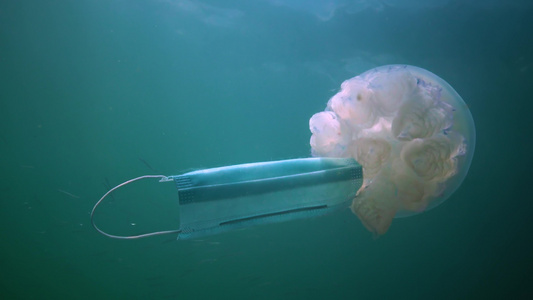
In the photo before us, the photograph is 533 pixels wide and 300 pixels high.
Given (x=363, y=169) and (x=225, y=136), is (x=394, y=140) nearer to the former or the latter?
(x=363, y=169)

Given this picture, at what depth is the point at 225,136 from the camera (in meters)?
12.1

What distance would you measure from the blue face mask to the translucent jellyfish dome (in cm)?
50

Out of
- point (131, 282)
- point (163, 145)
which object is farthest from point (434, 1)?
point (131, 282)

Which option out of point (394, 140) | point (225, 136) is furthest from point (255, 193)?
point (225, 136)

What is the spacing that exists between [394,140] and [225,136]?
9.44 m

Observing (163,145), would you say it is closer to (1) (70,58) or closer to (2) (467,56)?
(1) (70,58)

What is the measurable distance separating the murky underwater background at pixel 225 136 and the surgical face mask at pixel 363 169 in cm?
564

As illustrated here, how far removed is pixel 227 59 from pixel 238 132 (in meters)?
2.99

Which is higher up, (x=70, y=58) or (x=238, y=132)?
(x=70, y=58)

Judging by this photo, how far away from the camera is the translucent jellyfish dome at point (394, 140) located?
299 cm

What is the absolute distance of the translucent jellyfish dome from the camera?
118 inches

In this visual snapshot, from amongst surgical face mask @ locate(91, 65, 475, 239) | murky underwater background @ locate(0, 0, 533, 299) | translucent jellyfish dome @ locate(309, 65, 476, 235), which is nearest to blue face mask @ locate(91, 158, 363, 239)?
surgical face mask @ locate(91, 65, 475, 239)

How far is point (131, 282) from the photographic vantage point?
10.4 meters

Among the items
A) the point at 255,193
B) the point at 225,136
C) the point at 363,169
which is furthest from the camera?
the point at 225,136
